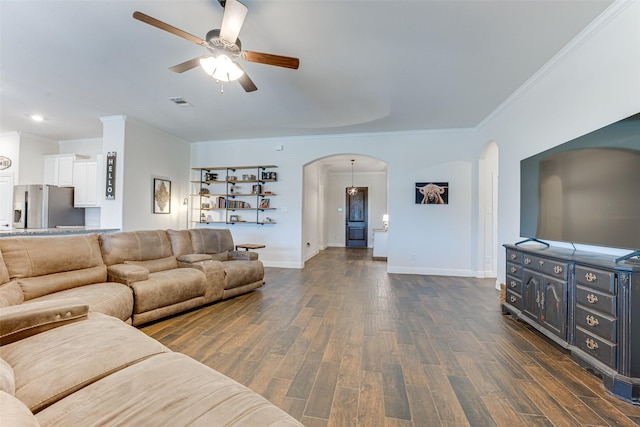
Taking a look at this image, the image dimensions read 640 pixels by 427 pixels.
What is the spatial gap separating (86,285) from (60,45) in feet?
7.85

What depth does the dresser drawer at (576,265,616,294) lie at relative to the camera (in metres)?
1.77

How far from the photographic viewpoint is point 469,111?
4.32m

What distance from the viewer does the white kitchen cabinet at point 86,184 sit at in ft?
17.6

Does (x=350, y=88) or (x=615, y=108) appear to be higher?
(x=350, y=88)

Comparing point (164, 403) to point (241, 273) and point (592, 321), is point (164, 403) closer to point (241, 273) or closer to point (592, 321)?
point (592, 321)

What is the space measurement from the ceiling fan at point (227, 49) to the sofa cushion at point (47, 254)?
1981mm

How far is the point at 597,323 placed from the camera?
1.88 metres

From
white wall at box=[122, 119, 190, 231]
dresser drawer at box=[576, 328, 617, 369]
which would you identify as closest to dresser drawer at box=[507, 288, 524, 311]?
dresser drawer at box=[576, 328, 617, 369]

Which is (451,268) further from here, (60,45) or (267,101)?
(60,45)

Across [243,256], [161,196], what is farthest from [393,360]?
[161,196]

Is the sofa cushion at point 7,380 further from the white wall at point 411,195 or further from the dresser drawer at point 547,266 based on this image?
the white wall at point 411,195

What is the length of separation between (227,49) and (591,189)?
3.16 metres

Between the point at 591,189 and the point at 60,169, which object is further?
the point at 60,169

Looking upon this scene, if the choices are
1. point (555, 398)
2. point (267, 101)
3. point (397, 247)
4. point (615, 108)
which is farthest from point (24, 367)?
point (397, 247)
